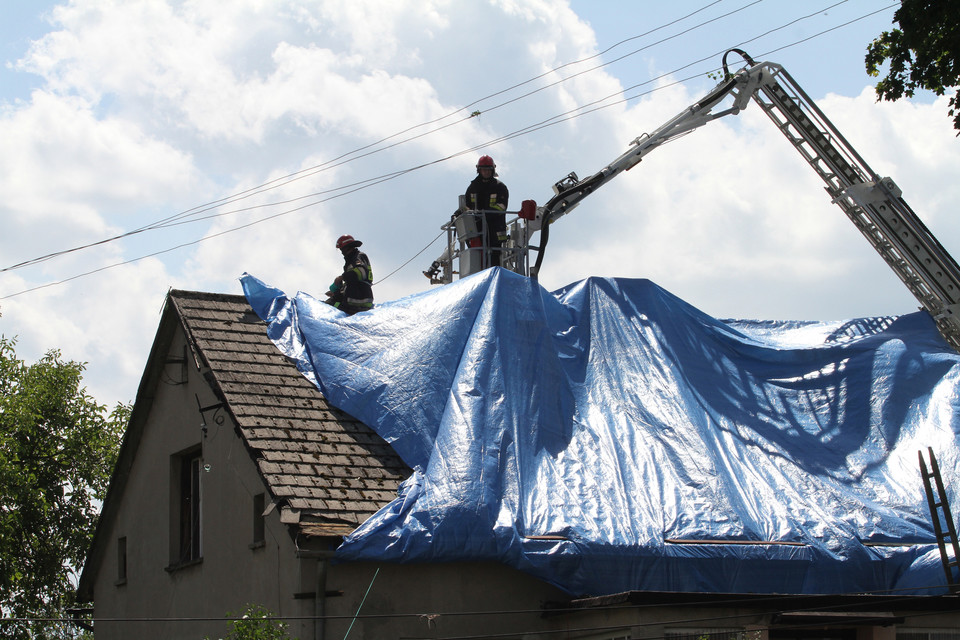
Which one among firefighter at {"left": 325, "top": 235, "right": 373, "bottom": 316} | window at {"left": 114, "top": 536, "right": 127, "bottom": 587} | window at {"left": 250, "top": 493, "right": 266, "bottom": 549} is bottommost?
window at {"left": 250, "top": 493, "right": 266, "bottom": 549}

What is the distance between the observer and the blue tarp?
11992 millimetres

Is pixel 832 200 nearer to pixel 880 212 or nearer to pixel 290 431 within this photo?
pixel 880 212

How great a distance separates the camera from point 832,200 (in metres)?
17.8

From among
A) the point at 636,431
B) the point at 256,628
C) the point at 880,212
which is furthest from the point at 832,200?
the point at 256,628

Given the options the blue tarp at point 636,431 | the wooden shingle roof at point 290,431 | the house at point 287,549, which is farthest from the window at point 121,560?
the blue tarp at point 636,431

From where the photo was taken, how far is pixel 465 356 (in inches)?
540

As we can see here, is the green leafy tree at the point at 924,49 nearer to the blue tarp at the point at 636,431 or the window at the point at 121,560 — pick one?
the blue tarp at the point at 636,431

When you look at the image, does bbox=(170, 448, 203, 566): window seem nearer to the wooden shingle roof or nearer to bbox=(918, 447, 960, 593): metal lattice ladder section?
the wooden shingle roof

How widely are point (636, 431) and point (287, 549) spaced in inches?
174

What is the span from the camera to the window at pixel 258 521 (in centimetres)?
1241

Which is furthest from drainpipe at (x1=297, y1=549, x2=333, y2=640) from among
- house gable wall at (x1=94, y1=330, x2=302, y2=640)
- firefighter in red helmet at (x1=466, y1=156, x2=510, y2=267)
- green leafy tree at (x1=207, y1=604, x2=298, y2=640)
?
firefighter in red helmet at (x1=466, y1=156, x2=510, y2=267)

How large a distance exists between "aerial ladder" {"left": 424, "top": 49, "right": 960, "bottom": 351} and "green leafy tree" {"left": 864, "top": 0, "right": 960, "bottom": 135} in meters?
6.57

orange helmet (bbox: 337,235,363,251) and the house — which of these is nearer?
the house

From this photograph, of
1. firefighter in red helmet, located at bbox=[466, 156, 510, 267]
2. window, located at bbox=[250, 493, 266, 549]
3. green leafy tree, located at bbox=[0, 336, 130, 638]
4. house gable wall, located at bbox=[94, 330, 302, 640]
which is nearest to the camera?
house gable wall, located at bbox=[94, 330, 302, 640]
